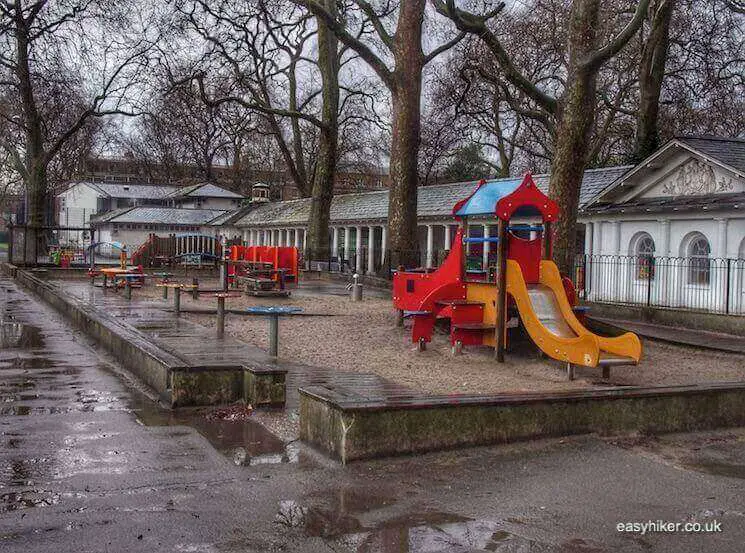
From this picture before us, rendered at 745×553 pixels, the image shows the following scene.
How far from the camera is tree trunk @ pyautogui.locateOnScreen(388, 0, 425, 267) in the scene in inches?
867

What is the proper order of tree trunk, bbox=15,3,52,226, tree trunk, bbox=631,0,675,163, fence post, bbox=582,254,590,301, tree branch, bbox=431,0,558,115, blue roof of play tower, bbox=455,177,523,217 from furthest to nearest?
1. tree trunk, bbox=15,3,52,226
2. tree trunk, bbox=631,0,675,163
3. fence post, bbox=582,254,590,301
4. tree branch, bbox=431,0,558,115
5. blue roof of play tower, bbox=455,177,523,217

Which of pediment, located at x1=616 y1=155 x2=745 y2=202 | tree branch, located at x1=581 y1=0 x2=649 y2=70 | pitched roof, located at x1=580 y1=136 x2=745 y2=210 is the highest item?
tree branch, located at x1=581 y1=0 x2=649 y2=70

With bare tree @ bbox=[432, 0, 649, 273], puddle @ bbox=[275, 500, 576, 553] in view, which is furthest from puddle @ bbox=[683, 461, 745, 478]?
bare tree @ bbox=[432, 0, 649, 273]

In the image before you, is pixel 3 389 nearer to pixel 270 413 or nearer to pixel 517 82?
pixel 270 413

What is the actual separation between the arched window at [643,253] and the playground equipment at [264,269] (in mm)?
10438

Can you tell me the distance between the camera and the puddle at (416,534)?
5.20 m

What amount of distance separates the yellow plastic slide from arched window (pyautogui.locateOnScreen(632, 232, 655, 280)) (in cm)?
1100

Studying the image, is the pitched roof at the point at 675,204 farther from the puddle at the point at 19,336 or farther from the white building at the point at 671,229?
the puddle at the point at 19,336

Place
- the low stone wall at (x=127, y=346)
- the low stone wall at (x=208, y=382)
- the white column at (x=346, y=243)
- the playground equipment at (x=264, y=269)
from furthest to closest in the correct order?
the white column at (x=346, y=243), the playground equipment at (x=264, y=269), the low stone wall at (x=127, y=346), the low stone wall at (x=208, y=382)

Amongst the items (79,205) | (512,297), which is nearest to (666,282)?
(512,297)

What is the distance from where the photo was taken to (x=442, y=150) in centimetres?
5028

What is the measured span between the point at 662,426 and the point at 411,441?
9.69 feet

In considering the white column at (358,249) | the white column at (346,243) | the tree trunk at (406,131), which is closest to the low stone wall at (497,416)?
the tree trunk at (406,131)

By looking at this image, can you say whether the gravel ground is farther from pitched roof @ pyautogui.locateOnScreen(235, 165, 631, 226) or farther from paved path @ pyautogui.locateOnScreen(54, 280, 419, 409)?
pitched roof @ pyautogui.locateOnScreen(235, 165, 631, 226)
